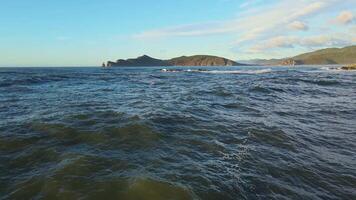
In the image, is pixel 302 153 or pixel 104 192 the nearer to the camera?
pixel 104 192

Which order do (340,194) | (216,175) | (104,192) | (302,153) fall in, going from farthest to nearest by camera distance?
(302,153)
(216,175)
(340,194)
(104,192)

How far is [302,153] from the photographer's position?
33.4 ft

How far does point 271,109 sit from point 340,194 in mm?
12131

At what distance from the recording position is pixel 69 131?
37.9ft

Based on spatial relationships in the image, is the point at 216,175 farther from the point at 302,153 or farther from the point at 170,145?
the point at 302,153

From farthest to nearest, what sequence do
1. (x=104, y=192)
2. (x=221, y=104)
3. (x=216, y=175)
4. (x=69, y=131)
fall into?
(x=221, y=104) < (x=69, y=131) < (x=216, y=175) < (x=104, y=192)

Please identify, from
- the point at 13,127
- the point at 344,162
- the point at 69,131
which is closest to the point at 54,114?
the point at 13,127

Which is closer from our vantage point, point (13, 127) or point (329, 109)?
point (13, 127)

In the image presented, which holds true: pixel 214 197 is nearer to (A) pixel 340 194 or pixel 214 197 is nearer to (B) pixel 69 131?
(A) pixel 340 194

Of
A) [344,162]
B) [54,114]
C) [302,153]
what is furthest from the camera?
[54,114]

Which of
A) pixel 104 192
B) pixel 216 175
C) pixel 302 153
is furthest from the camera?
pixel 302 153

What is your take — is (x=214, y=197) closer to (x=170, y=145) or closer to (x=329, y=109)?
(x=170, y=145)

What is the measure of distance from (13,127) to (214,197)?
961cm

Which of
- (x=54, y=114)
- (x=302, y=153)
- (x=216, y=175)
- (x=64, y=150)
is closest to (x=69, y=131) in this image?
(x=64, y=150)
